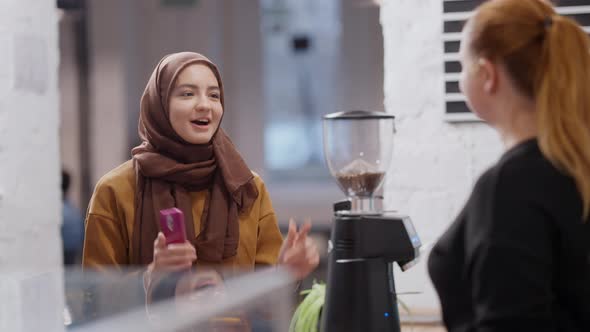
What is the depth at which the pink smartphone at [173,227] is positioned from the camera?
5.32ft

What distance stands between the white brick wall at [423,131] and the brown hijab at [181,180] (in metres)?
1.07

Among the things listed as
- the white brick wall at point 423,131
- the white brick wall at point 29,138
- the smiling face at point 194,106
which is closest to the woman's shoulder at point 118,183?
the smiling face at point 194,106

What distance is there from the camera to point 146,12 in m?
5.73

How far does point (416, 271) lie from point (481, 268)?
1699 mm

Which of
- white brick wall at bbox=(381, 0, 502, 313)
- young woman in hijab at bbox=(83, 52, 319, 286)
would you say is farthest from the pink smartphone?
white brick wall at bbox=(381, 0, 502, 313)

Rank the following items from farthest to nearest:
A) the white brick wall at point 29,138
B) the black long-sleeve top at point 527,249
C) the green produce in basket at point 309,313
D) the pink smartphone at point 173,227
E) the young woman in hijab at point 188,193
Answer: the white brick wall at point 29,138, the green produce in basket at point 309,313, the young woman in hijab at point 188,193, the pink smartphone at point 173,227, the black long-sleeve top at point 527,249

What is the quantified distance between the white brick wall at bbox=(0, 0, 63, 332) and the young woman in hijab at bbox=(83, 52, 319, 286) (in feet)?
3.24

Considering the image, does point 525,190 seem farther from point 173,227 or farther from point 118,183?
point 118,183

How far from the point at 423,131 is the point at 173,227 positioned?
4.45 feet

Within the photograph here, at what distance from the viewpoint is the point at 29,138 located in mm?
2775

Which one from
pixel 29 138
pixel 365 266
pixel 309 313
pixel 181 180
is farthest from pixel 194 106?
pixel 29 138

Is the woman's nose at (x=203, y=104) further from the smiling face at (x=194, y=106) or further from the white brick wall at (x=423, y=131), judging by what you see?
the white brick wall at (x=423, y=131)

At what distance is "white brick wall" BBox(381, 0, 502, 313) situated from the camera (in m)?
2.80

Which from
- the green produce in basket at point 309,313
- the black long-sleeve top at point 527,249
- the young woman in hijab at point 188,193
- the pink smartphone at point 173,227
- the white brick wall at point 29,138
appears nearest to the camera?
the black long-sleeve top at point 527,249
